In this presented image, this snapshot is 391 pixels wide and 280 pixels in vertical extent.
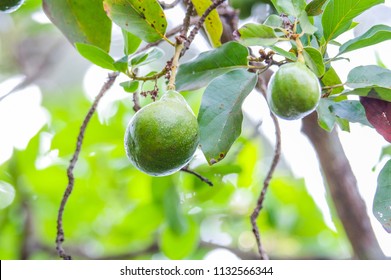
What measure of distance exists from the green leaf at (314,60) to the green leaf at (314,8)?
112 mm

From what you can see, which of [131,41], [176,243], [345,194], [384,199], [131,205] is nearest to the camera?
[384,199]

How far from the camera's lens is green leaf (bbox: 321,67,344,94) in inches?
35.8

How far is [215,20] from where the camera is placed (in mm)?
1019

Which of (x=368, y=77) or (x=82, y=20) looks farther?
(x=82, y=20)

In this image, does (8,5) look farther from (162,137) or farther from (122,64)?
(162,137)

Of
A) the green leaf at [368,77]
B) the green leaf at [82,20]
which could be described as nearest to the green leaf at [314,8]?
the green leaf at [368,77]

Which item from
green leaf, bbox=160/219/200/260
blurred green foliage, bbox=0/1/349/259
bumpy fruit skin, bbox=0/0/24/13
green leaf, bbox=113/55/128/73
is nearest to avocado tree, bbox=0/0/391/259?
green leaf, bbox=113/55/128/73

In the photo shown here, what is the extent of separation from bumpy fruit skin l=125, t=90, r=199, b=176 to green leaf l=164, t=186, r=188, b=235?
787 mm

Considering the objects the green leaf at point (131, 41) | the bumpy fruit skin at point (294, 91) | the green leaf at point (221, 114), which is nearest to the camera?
the bumpy fruit skin at point (294, 91)

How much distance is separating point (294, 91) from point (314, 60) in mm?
84

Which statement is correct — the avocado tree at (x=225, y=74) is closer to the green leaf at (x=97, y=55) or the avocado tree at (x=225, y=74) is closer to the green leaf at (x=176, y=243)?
the green leaf at (x=97, y=55)

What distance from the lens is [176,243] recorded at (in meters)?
1.67

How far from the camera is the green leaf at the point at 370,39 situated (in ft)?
2.74

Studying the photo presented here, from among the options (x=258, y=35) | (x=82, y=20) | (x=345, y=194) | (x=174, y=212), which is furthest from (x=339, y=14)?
(x=174, y=212)
